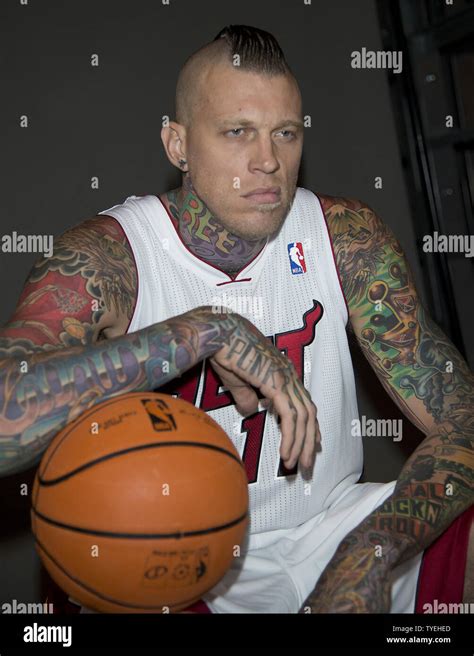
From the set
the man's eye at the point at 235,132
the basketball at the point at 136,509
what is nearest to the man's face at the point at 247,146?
the man's eye at the point at 235,132

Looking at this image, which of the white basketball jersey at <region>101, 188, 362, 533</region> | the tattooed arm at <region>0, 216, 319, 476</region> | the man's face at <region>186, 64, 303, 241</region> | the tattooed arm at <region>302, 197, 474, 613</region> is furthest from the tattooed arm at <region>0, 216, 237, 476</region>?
the tattooed arm at <region>302, 197, 474, 613</region>

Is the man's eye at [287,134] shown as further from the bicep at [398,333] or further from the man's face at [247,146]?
the bicep at [398,333]

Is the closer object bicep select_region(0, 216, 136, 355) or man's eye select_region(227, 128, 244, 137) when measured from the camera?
bicep select_region(0, 216, 136, 355)

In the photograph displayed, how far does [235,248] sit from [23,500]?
135 centimetres

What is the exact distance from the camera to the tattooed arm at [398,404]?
5.67ft

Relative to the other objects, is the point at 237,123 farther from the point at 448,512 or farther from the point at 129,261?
the point at 448,512

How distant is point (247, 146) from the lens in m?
2.14

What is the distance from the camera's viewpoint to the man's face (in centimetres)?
212

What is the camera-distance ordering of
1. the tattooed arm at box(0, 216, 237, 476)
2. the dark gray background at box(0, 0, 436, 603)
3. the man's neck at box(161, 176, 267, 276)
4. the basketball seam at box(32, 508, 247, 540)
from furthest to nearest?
the dark gray background at box(0, 0, 436, 603)
the man's neck at box(161, 176, 267, 276)
the tattooed arm at box(0, 216, 237, 476)
the basketball seam at box(32, 508, 247, 540)

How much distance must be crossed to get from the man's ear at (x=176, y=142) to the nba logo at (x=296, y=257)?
0.36 m

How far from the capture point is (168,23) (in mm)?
3078

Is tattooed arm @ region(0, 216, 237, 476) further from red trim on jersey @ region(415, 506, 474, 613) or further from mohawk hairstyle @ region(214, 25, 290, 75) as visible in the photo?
red trim on jersey @ region(415, 506, 474, 613)

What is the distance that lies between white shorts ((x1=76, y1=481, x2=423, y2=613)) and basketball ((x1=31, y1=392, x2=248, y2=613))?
30cm
